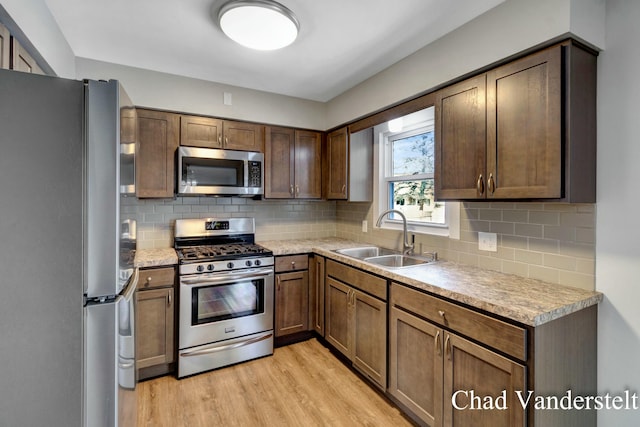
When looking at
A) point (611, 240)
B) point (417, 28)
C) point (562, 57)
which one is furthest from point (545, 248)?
point (417, 28)

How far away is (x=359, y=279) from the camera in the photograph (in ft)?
7.72

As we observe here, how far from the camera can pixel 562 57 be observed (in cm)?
147

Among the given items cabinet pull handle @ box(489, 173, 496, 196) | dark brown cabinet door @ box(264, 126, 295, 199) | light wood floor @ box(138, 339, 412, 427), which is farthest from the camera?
dark brown cabinet door @ box(264, 126, 295, 199)

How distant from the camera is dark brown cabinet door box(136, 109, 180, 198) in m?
2.62

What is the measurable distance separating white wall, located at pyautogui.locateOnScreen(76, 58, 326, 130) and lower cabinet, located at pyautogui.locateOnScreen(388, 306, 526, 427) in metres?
2.26

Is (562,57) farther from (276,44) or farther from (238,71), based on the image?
(238,71)

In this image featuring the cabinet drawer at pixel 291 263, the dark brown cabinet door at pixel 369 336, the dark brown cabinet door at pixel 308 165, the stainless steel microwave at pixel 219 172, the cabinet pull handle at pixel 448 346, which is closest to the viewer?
the cabinet pull handle at pixel 448 346

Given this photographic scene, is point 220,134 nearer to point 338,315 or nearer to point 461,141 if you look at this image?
point 338,315

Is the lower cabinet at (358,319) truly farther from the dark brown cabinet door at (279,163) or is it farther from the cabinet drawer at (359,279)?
the dark brown cabinet door at (279,163)

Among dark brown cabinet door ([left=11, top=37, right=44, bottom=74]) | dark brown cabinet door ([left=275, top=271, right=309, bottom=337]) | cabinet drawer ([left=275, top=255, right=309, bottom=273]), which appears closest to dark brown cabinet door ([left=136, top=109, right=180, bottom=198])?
dark brown cabinet door ([left=11, top=37, right=44, bottom=74])

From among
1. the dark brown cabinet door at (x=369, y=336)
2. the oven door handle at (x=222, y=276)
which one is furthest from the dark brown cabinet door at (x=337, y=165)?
the dark brown cabinet door at (x=369, y=336)

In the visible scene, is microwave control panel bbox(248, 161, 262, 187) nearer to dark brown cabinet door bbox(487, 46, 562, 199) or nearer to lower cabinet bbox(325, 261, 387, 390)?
lower cabinet bbox(325, 261, 387, 390)

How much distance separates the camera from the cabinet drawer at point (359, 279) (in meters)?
2.11

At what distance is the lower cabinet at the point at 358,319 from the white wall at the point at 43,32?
235 centimetres
